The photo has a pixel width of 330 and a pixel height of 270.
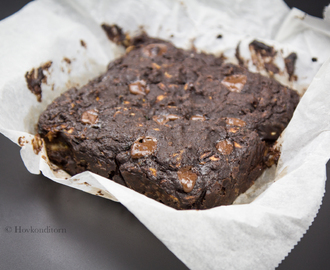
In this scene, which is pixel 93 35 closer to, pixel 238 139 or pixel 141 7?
pixel 141 7

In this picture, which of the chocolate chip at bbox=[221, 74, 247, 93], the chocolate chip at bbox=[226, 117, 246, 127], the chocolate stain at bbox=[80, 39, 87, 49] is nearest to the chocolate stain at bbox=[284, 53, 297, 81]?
the chocolate chip at bbox=[221, 74, 247, 93]

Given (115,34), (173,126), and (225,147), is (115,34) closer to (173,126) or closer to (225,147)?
(173,126)

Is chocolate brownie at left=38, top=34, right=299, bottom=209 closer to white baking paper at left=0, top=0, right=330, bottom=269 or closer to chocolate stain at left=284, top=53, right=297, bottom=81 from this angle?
white baking paper at left=0, top=0, right=330, bottom=269

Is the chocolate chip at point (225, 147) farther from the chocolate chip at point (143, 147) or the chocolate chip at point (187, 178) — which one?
the chocolate chip at point (143, 147)

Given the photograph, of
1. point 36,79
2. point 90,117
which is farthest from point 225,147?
point 36,79

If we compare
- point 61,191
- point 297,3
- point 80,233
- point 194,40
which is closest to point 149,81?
point 194,40
